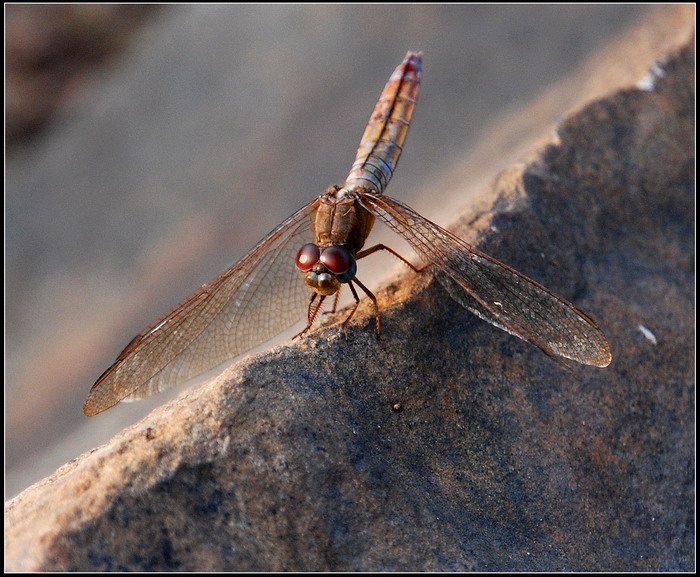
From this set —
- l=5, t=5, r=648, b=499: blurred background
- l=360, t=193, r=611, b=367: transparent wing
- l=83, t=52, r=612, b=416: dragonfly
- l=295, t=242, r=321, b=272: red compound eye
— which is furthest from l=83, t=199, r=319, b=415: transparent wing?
l=5, t=5, r=648, b=499: blurred background

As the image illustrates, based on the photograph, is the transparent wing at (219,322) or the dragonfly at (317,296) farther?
the transparent wing at (219,322)

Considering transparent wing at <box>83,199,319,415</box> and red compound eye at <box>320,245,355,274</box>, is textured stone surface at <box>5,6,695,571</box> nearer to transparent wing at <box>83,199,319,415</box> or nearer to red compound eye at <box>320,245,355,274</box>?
red compound eye at <box>320,245,355,274</box>

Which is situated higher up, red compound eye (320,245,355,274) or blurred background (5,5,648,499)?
red compound eye (320,245,355,274)

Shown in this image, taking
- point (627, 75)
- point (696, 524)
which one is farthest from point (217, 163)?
point (696, 524)

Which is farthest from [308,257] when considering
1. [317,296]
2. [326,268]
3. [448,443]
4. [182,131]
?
[182,131]

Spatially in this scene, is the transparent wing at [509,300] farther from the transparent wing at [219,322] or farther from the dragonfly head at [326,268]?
the transparent wing at [219,322]

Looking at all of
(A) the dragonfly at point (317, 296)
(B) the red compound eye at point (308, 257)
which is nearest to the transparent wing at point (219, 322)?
(A) the dragonfly at point (317, 296)
